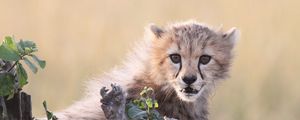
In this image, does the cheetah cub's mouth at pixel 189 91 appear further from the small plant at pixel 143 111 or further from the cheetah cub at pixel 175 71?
the small plant at pixel 143 111

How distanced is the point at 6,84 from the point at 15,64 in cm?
5

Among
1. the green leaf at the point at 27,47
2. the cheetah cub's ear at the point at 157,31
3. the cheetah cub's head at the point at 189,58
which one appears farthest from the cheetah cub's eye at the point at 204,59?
the green leaf at the point at 27,47

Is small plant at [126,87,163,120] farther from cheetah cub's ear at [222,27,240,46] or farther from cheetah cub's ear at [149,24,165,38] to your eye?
cheetah cub's ear at [222,27,240,46]

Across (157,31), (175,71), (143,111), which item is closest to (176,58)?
(175,71)

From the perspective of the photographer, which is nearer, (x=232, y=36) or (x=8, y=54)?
(x=8, y=54)

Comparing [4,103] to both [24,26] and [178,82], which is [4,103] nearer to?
[178,82]

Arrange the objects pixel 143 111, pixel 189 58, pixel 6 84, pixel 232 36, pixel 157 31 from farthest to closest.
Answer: pixel 232 36
pixel 157 31
pixel 189 58
pixel 143 111
pixel 6 84

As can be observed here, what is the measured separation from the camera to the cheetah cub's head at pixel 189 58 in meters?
3.39

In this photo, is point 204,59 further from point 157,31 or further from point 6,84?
point 6,84

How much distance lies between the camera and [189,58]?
346 centimetres

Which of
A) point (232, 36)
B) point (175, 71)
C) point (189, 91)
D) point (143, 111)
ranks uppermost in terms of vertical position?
point (232, 36)

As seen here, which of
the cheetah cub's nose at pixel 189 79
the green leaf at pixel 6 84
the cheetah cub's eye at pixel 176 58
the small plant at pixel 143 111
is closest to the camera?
the green leaf at pixel 6 84

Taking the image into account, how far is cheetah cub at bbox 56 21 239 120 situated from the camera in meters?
3.39

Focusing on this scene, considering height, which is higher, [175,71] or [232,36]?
[232,36]
